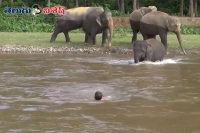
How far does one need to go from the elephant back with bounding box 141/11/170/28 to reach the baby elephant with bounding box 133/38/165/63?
333cm

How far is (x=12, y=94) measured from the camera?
1042 cm

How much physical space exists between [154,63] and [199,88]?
5676mm

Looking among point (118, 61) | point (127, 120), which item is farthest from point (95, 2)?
point (127, 120)

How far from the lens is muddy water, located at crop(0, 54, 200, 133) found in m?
7.73

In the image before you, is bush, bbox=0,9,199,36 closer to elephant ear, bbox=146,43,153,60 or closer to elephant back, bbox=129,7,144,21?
elephant back, bbox=129,7,144,21

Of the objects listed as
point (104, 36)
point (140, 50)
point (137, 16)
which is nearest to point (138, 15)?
point (137, 16)

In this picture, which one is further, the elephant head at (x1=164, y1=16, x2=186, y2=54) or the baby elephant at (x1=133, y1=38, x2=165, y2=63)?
the elephant head at (x1=164, y1=16, x2=186, y2=54)

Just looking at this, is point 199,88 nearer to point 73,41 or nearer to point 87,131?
point 87,131

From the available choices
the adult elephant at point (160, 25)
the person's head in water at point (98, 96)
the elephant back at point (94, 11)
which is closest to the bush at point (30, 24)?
the elephant back at point (94, 11)

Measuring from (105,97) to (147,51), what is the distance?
729 cm

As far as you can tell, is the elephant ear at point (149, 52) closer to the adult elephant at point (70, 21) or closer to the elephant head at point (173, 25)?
the elephant head at point (173, 25)

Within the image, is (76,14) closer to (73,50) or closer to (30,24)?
(73,50)

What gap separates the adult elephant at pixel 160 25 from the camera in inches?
810

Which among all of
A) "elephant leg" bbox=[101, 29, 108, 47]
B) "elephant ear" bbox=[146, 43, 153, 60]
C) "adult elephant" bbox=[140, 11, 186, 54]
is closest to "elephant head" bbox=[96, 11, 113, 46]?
"elephant leg" bbox=[101, 29, 108, 47]
